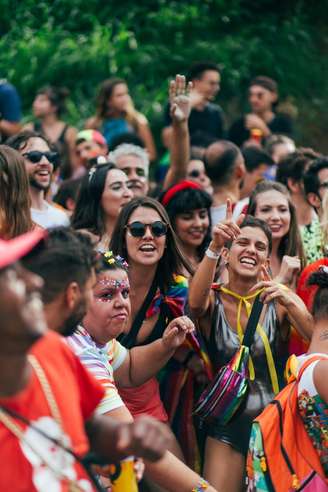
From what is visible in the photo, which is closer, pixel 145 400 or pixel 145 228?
pixel 145 400

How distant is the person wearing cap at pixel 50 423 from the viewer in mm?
3791

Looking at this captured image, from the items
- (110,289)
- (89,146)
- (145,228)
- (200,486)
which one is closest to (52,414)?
(200,486)

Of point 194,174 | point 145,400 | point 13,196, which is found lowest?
point 194,174

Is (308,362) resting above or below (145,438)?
below

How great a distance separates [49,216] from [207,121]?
3843 mm

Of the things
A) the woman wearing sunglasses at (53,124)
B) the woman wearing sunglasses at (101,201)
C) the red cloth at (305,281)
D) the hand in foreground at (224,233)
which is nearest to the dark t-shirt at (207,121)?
the woman wearing sunglasses at (53,124)

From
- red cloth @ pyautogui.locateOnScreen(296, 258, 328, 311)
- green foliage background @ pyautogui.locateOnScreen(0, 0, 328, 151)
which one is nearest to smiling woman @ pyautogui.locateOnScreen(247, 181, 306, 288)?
red cloth @ pyautogui.locateOnScreen(296, 258, 328, 311)

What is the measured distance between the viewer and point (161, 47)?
47.2 feet

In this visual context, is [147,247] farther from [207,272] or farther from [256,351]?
[256,351]

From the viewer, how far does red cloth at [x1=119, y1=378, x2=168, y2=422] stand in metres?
6.64

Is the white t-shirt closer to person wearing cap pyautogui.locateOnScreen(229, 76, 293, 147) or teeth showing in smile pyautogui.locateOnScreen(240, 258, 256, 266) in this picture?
teeth showing in smile pyautogui.locateOnScreen(240, 258, 256, 266)

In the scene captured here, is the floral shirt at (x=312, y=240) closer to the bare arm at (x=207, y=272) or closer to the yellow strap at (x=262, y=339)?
the yellow strap at (x=262, y=339)

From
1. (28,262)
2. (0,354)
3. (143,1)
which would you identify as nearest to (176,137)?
(28,262)

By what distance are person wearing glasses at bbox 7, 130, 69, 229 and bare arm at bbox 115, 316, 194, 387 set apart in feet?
5.53
